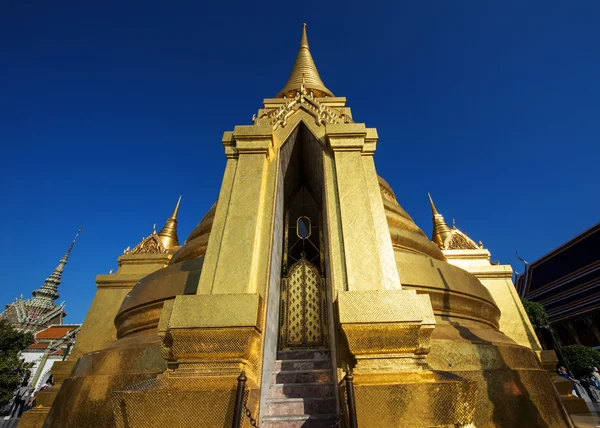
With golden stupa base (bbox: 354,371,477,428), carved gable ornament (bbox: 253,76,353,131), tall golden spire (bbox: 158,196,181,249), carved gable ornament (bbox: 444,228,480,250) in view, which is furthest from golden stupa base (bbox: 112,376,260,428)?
tall golden spire (bbox: 158,196,181,249)

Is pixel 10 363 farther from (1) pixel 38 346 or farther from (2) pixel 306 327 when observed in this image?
(2) pixel 306 327

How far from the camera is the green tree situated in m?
14.6

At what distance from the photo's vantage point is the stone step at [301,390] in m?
3.33

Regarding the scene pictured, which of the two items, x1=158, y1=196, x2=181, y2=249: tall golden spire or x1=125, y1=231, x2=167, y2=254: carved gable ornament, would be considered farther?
x1=158, y1=196, x2=181, y2=249: tall golden spire

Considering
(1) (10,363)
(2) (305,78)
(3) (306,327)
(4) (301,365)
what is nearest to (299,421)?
(4) (301,365)

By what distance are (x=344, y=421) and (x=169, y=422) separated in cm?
126

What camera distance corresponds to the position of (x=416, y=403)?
222 cm

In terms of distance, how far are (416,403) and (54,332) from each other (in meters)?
38.6

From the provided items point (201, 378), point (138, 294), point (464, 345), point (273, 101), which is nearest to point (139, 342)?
point (138, 294)

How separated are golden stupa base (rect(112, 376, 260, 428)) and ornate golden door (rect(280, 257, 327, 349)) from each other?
2.89m

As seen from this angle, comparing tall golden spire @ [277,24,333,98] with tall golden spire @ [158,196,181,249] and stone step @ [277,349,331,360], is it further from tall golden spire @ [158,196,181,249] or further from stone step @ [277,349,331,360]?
stone step @ [277,349,331,360]

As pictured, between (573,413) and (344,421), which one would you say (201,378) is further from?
(573,413)

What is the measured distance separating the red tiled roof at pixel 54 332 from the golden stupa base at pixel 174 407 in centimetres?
3508

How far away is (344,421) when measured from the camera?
2.39 meters
